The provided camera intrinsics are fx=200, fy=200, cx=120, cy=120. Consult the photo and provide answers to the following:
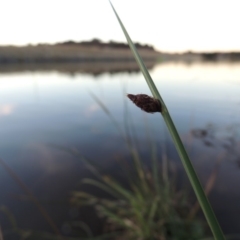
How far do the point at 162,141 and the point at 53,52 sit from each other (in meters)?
12.9

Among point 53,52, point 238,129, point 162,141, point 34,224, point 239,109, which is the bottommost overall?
point 34,224

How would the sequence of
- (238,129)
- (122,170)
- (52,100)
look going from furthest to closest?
1. (52,100)
2. (238,129)
3. (122,170)

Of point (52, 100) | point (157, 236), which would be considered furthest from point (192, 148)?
point (52, 100)

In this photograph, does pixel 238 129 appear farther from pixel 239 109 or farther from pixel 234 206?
pixel 234 206

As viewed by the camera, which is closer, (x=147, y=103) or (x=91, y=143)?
(x=147, y=103)

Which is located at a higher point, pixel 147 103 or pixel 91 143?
pixel 147 103

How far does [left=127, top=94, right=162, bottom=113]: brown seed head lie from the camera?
0.44 feet

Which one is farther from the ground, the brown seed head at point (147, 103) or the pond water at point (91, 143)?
the brown seed head at point (147, 103)

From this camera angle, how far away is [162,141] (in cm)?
188

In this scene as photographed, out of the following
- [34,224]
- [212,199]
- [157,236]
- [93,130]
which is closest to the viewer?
[157,236]

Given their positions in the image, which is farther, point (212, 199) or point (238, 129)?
point (238, 129)

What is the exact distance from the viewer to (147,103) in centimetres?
14

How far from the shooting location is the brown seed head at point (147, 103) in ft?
0.44

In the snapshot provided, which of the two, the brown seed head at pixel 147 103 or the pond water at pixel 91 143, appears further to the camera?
the pond water at pixel 91 143
